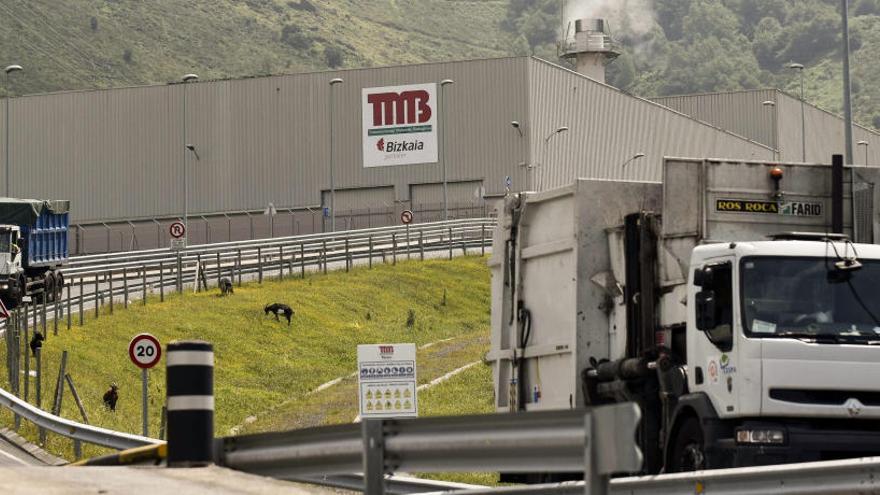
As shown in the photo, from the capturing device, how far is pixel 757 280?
14.4 metres

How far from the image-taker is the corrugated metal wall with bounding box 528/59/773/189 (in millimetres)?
86375

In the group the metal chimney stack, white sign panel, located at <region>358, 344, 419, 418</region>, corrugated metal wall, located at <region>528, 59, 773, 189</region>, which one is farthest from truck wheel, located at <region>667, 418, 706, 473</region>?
the metal chimney stack

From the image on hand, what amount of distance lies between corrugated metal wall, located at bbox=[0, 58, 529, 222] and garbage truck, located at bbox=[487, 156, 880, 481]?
67919mm

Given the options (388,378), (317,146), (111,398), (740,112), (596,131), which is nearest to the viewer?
(388,378)

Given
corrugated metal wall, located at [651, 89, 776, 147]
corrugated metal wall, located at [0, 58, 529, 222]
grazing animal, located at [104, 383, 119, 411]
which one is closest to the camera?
grazing animal, located at [104, 383, 119, 411]

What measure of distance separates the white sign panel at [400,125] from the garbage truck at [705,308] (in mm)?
67974

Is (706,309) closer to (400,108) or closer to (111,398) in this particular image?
(111,398)

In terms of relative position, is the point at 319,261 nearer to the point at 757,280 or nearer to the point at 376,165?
the point at 376,165

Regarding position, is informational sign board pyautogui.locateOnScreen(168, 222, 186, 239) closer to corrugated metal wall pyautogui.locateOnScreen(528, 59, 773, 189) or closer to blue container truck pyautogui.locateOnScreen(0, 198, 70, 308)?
blue container truck pyautogui.locateOnScreen(0, 198, 70, 308)

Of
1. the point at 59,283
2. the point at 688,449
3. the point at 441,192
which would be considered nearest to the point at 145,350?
the point at 688,449

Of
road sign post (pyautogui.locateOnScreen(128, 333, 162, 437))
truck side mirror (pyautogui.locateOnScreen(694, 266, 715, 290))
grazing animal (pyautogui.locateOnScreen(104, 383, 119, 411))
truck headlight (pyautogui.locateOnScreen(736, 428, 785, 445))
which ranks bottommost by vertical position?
grazing animal (pyautogui.locateOnScreen(104, 383, 119, 411))

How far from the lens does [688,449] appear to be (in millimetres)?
14727

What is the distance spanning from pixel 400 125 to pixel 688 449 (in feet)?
238

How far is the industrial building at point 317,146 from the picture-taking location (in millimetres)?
86375
